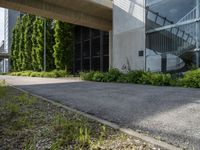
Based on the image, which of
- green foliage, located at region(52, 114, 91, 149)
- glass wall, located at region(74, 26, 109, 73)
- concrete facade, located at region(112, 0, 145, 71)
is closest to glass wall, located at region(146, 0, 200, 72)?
concrete facade, located at region(112, 0, 145, 71)

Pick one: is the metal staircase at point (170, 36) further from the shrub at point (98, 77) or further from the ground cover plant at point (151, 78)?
the shrub at point (98, 77)

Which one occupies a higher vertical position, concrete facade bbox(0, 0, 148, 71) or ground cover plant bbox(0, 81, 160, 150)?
concrete facade bbox(0, 0, 148, 71)

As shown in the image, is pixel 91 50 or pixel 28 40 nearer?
pixel 91 50

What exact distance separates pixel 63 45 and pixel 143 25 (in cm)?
1405

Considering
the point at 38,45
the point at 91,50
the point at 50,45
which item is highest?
the point at 38,45

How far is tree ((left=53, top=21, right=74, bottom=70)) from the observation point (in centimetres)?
2935

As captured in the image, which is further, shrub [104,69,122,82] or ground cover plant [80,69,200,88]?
shrub [104,69,122,82]

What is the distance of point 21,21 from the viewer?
4594cm

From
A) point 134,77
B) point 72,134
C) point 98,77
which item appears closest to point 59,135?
point 72,134

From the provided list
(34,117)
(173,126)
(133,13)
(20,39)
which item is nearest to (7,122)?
(34,117)

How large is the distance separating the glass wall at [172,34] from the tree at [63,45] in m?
14.1

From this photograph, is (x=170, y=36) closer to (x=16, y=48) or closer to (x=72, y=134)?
(x=72, y=134)

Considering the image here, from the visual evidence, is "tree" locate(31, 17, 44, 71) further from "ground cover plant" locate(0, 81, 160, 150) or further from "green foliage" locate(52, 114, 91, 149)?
"green foliage" locate(52, 114, 91, 149)

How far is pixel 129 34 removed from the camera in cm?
1861
